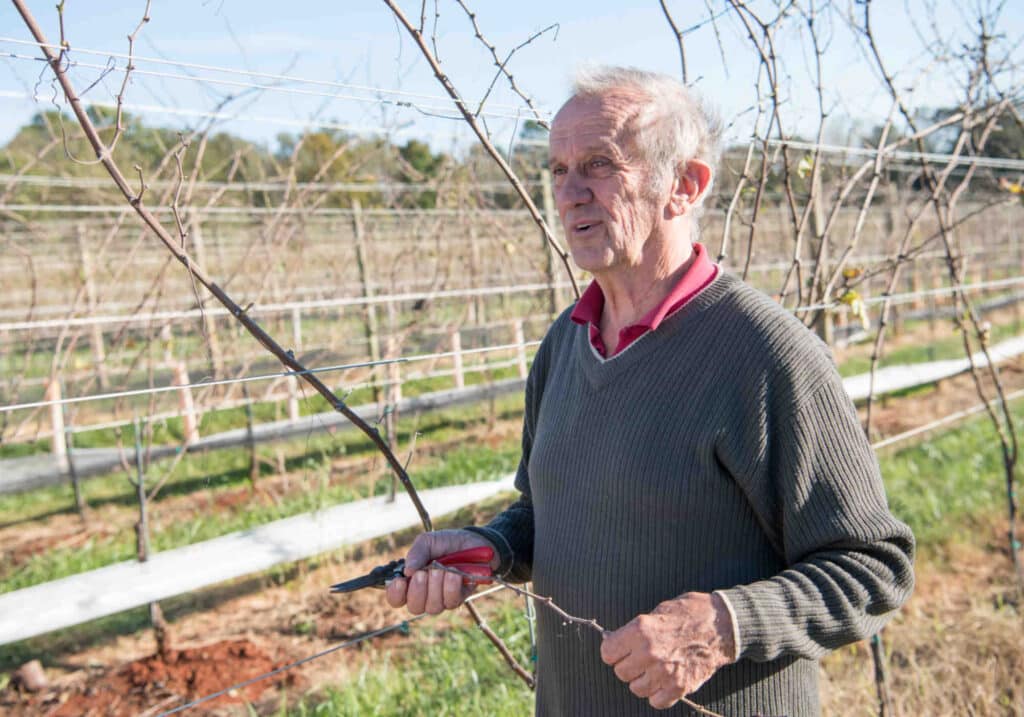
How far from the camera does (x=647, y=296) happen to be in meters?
1.35

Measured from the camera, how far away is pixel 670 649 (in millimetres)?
1056

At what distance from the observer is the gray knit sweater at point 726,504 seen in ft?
3.81

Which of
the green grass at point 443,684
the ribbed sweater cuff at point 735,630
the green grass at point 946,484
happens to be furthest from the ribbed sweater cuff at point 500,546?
the green grass at point 946,484

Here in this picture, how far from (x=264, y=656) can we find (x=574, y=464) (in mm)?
2369

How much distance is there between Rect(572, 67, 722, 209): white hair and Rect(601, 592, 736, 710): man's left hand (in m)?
0.62

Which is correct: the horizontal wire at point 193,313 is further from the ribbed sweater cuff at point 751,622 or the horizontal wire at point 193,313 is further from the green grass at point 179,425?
the green grass at point 179,425

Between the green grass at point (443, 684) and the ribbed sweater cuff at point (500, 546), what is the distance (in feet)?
3.78

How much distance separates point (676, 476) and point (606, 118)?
0.53 meters

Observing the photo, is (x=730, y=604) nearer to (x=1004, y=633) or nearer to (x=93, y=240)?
(x=1004, y=633)

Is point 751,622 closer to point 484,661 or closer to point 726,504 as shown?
point 726,504

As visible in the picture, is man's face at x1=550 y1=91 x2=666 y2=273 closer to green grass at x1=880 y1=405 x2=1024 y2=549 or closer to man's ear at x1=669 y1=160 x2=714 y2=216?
man's ear at x1=669 y1=160 x2=714 y2=216

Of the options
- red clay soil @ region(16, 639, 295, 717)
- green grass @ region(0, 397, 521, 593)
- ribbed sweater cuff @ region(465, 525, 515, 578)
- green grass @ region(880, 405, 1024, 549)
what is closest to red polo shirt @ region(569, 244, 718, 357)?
ribbed sweater cuff @ region(465, 525, 515, 578)

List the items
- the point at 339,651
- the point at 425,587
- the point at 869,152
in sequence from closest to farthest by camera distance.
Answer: the point at 425,587
the point at 869,152
the point at 339,651

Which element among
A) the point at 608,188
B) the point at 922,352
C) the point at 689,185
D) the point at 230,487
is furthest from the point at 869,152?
the point at 922,352
